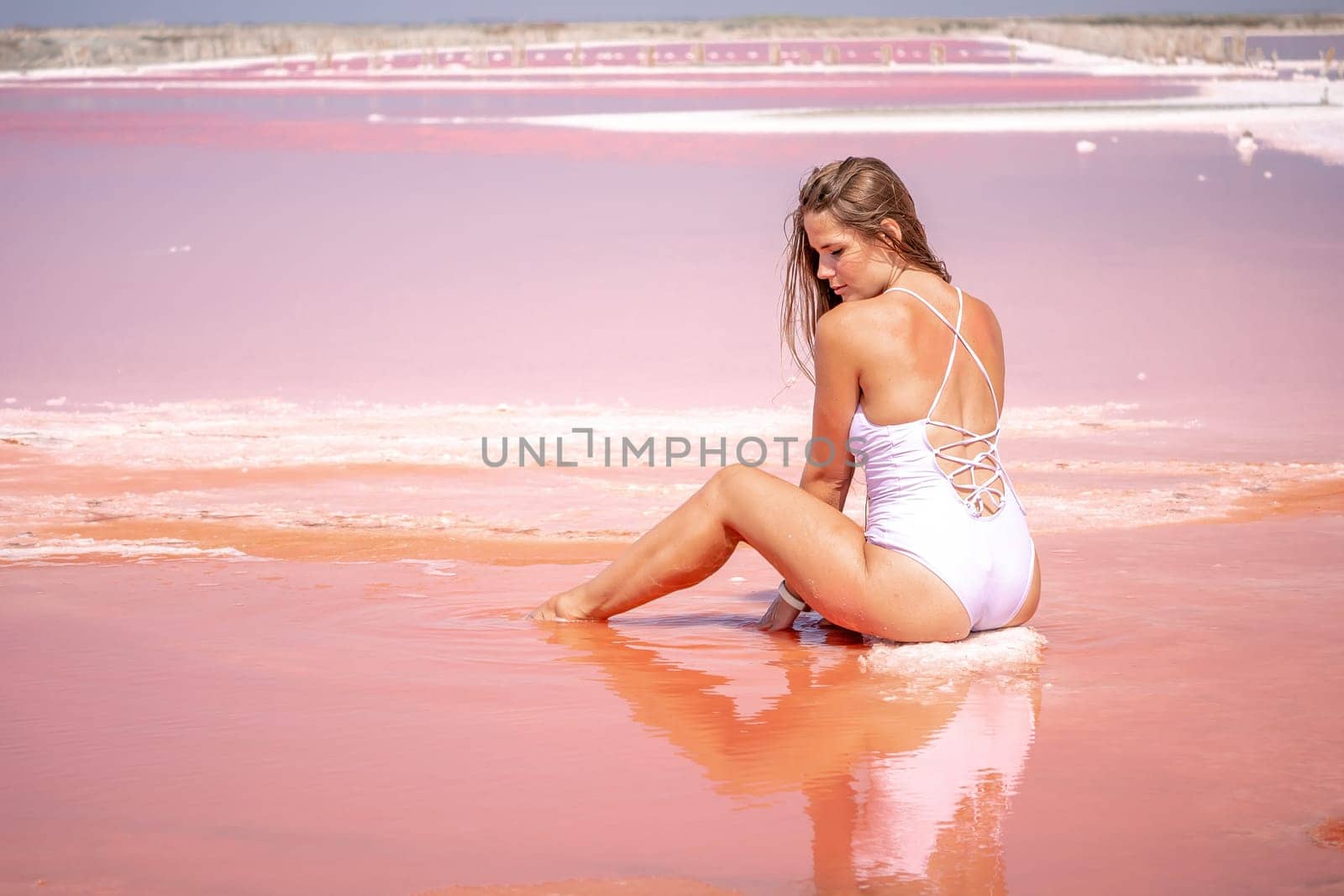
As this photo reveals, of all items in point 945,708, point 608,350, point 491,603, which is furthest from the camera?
point 608,350

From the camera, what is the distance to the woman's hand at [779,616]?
13.3 feet

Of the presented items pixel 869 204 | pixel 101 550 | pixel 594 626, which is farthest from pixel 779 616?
pixel 101 550

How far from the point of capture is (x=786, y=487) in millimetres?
3639

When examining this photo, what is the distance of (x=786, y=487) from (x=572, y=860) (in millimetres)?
1236

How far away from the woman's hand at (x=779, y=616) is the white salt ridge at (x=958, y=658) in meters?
0.35

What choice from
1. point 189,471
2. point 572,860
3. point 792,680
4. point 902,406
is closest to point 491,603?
point 792,680

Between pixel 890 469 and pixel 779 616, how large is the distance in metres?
0.64

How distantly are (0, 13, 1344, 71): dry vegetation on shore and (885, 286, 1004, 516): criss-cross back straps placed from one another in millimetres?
42979

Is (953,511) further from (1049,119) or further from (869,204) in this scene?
(1049,119)

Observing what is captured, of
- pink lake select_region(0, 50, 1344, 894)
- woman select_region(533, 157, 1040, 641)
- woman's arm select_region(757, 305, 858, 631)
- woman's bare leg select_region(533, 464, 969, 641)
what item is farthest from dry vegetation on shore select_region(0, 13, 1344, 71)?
woman's bare leg select_region(533, 464, 969, 641)

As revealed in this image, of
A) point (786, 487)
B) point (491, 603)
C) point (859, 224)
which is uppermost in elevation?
point (859, 224)

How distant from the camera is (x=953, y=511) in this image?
3512 millimetres

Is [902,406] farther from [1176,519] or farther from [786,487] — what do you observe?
[1176,519]

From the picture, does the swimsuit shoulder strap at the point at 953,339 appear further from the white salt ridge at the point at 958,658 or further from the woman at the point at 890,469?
the white salt ridge at the point at 958,658
